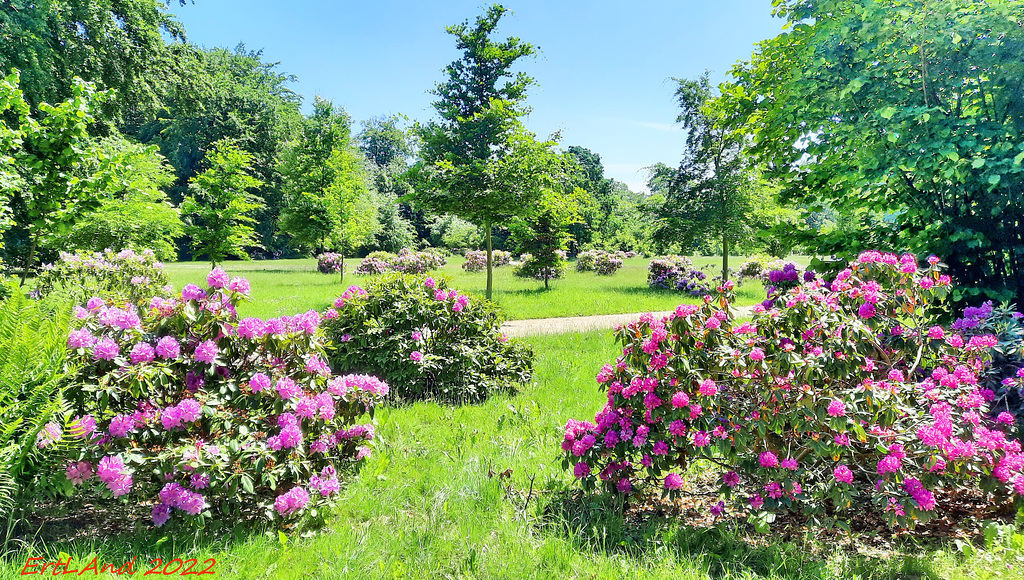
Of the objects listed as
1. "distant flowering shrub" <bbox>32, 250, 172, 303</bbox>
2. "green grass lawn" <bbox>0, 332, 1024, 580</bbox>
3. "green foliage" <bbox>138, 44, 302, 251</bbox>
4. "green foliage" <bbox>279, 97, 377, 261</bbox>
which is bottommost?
"green grass lawn" <bbox>0, 332, 1024, 580</bbox>

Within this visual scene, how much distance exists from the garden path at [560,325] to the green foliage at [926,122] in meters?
4.06

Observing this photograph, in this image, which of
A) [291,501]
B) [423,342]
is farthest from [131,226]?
[291,501]

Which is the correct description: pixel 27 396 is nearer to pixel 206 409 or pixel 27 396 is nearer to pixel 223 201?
pixel 206 409

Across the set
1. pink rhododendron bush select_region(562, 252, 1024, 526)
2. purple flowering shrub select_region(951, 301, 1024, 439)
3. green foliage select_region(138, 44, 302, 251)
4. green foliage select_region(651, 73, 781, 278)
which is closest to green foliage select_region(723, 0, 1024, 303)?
purple flowering shrub select_region(951, 301, 1024, 439)

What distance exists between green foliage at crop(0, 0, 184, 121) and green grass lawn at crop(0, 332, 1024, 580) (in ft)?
38.5

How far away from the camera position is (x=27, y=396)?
2174mm

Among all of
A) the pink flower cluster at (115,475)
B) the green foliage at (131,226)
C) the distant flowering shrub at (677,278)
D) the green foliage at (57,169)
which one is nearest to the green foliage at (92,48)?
the green foliage at (131,226)

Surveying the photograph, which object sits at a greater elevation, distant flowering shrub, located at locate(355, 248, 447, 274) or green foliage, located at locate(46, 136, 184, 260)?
green foliage, located at locate(46, 136, 184, 260)

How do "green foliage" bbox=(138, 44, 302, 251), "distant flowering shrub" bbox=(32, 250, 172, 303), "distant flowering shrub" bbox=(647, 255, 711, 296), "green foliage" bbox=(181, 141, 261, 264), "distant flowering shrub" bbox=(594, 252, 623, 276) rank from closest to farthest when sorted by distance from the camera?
1. "distant flowering shrub" bbox=(32, 250, 172, 303)
2. "green foliage" bbox=(181, 141, 261, 264)
3. "distant flowering shrub" bbox=(647, 255, 711, 296)
4. "distant flowering shrub" bbox=(594, 252, 623, 276)
5. "green foliage" bbox=(138, 44, 302, 251)

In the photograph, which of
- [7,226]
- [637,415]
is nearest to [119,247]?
[7,226]

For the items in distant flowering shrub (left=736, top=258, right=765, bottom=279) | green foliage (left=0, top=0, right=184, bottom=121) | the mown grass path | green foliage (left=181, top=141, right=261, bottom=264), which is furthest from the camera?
distant flowering shrub (left=736, top=258, right=765, bottom=279)

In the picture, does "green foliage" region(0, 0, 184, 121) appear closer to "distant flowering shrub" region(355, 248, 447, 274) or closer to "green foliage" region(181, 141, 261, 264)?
"green foliage" region(181, 141, 261, 264)

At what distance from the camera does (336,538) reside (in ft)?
8.05

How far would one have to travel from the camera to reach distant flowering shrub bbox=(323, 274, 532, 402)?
4.92 metres
